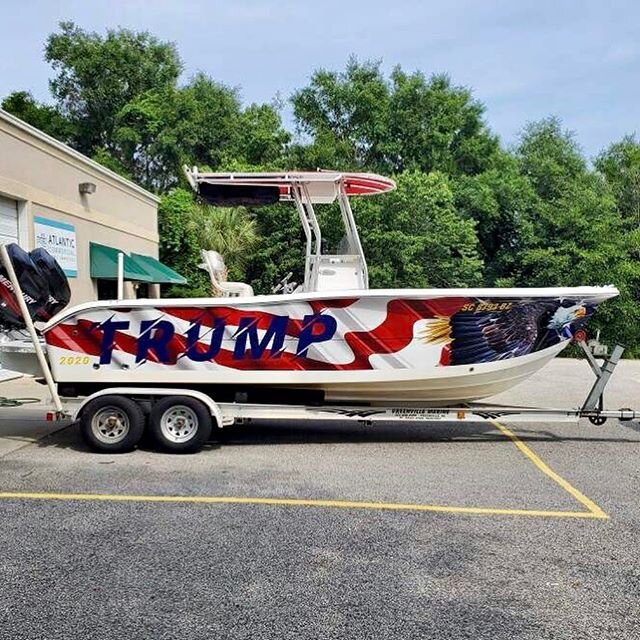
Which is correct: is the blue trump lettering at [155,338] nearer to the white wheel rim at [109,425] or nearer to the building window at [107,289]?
the white wheel rim at [109,425]

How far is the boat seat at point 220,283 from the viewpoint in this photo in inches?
315

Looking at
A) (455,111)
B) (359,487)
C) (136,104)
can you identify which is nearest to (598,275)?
(455,111)

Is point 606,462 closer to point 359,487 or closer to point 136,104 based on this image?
point 359,487

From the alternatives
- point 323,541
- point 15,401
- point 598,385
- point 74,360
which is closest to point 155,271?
point 15,401

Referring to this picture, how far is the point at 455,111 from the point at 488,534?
34369 millimetres

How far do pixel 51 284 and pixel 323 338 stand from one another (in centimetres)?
323

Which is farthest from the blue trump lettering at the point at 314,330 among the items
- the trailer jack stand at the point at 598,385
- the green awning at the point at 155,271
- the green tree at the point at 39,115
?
the green tree at the point at 39,115

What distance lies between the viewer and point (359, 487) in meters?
6.03

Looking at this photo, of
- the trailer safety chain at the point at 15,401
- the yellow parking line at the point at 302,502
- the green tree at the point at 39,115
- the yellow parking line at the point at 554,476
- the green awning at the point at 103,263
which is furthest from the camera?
the green tree at the point at 39,115

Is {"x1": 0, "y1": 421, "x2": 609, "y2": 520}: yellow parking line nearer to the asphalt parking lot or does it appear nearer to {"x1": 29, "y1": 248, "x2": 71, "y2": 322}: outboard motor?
the asphalt parking lot

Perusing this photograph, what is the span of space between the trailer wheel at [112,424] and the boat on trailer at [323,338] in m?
0.29

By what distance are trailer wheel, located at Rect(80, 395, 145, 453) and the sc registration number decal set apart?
446mm

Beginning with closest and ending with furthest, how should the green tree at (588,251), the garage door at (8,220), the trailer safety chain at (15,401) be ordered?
the trailer safety chain at (15,401) → the garage door at (8,220) → the green tree at (588,251)

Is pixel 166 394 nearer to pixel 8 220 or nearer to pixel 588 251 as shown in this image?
pixel 8 220
